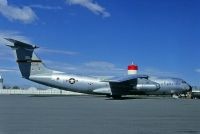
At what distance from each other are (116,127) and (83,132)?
6.67 ft

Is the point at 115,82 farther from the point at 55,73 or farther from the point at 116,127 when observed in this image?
the point at 116,127

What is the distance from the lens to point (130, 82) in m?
51.9

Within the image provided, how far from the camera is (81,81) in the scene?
53.2m

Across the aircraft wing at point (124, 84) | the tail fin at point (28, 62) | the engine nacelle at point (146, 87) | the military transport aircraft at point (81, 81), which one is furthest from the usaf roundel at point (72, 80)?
the engine nacelle at point (146, 87)

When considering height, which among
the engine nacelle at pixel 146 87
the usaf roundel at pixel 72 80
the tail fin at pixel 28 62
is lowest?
the engine nacelle at pixel 146 87

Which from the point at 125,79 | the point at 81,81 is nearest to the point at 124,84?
the point at 125,79

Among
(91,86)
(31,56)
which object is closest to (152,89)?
(91,86)

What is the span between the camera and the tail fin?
173 ft

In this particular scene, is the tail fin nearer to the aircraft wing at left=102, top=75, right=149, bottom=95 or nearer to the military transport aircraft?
the military transport aircraft

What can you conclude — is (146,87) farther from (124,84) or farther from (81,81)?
(81,81)

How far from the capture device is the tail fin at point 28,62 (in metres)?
52.8

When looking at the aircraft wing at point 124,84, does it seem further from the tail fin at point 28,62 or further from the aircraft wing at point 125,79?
the tail fin at point 28,62

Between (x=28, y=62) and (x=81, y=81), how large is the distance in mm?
8184

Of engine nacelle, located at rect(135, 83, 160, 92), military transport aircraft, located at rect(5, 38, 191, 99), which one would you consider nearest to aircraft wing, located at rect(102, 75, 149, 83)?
military transport aircraft, located at rect(5, 38, 191, 99)
